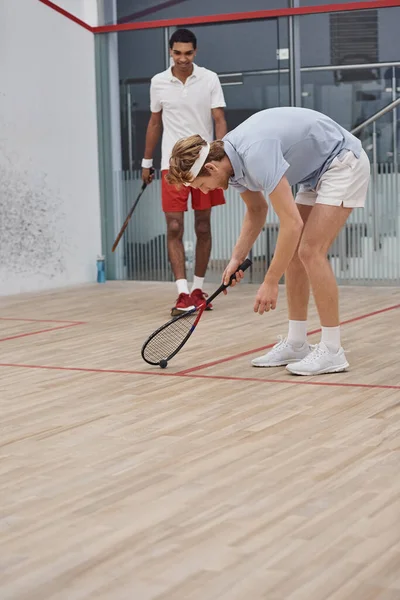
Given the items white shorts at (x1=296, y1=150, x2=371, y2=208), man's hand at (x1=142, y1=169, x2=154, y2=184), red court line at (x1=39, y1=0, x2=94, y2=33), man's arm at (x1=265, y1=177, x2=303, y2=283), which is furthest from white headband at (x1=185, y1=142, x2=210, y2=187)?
red court line at (x1=39, y1=0, x2=94, y2=33)

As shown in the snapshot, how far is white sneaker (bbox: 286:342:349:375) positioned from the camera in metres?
3.43

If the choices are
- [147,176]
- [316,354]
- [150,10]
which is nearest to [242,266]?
[316,354]

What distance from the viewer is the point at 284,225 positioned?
309 centimetres

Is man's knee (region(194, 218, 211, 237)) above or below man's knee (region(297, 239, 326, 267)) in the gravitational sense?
above

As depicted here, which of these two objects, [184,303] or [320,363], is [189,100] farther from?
Result: [320,363]

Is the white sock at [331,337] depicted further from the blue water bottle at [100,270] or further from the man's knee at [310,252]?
the blue water bottle at [100,270]

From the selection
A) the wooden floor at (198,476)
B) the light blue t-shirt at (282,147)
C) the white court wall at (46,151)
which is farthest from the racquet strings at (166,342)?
the white court wall at (46,151)

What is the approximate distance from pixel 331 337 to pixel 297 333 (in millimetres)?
217

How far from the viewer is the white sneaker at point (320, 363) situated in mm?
3432

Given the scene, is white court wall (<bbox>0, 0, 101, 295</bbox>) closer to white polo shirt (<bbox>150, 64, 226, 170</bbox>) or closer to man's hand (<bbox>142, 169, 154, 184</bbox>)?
man's hand (<bbox>142, 169, 154, 184</bbox>)

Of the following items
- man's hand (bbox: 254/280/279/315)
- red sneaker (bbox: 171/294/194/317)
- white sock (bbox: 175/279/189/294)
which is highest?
man's hand (bbox: 254/280/279/315)

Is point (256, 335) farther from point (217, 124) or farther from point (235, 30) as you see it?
point (235, 30)

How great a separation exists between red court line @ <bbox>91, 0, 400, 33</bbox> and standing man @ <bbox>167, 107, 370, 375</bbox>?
132 inches

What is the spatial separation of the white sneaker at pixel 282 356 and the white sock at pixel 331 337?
22cm
